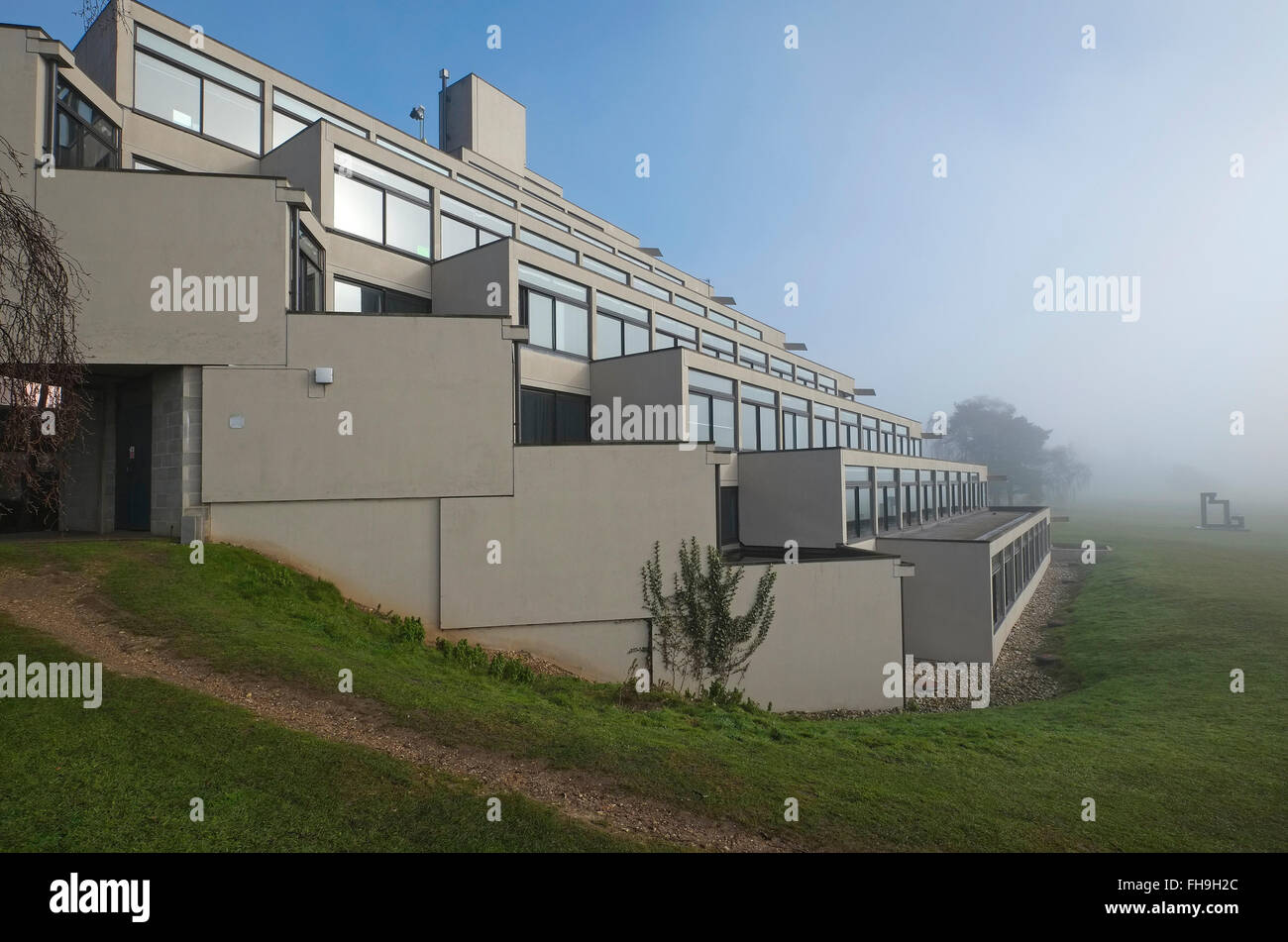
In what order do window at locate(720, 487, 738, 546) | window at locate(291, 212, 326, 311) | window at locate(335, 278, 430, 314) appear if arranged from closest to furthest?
window at locate(291, 212, 326, 311), window at locate(335, 278, 430, 314), window at locate(720, 487, 738, 546)

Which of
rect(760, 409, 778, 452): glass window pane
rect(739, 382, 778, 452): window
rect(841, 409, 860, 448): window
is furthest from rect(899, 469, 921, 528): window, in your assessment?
rect(739, 382, 778, 452): window

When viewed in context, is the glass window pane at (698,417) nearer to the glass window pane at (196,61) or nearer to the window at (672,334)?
the window at (672,334)

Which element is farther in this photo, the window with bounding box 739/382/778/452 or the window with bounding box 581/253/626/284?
the window with bounding box 581/253/626/284

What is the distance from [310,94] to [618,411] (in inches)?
555

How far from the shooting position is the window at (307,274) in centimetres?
1383

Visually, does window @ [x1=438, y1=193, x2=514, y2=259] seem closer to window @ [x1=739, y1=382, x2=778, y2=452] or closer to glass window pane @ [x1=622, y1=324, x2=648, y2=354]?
glass window pane @ [x1=622, y1=324, x2=648, y2=354]

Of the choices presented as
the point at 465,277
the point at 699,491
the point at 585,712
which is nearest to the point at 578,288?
the point at 465,277

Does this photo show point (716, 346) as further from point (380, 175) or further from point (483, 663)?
point (483, 663)

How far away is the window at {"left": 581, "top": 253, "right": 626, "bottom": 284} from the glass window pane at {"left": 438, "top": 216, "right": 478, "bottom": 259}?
5.34m

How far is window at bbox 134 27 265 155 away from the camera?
16938 mm

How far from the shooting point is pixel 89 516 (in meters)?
14.3

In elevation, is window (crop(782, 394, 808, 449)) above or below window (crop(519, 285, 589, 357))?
below
